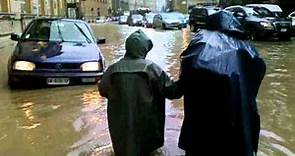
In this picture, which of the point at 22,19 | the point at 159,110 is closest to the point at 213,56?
the point at 159,110

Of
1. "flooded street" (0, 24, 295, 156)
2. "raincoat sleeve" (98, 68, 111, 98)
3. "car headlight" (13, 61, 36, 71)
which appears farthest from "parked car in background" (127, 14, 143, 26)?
"raincoat sleeve" (98, 68, 111, 98)

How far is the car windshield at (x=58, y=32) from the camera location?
10516mm

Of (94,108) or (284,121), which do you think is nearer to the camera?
(284,121)

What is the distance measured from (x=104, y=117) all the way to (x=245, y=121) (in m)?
3.80

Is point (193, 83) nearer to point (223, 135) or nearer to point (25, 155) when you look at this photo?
point (223, 135)

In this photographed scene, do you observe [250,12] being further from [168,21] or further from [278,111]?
[278,111]

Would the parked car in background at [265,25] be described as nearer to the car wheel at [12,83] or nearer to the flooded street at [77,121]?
the flooded street at [77,121]

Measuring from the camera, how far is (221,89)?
141 inches

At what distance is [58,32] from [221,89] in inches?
301

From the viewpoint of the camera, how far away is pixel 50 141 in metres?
6.00

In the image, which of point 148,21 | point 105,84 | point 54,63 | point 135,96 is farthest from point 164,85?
point 148,21

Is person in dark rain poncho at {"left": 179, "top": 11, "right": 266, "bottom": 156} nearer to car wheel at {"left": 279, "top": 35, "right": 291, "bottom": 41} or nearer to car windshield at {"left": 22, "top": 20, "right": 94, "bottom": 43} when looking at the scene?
car windshield at {"left": 22, "top": 20, "right": 94, "bottom": 43}

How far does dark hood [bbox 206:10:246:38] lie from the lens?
3.76 m

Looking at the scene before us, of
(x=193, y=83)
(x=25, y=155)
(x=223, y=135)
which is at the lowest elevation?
(x=25, y=155)
